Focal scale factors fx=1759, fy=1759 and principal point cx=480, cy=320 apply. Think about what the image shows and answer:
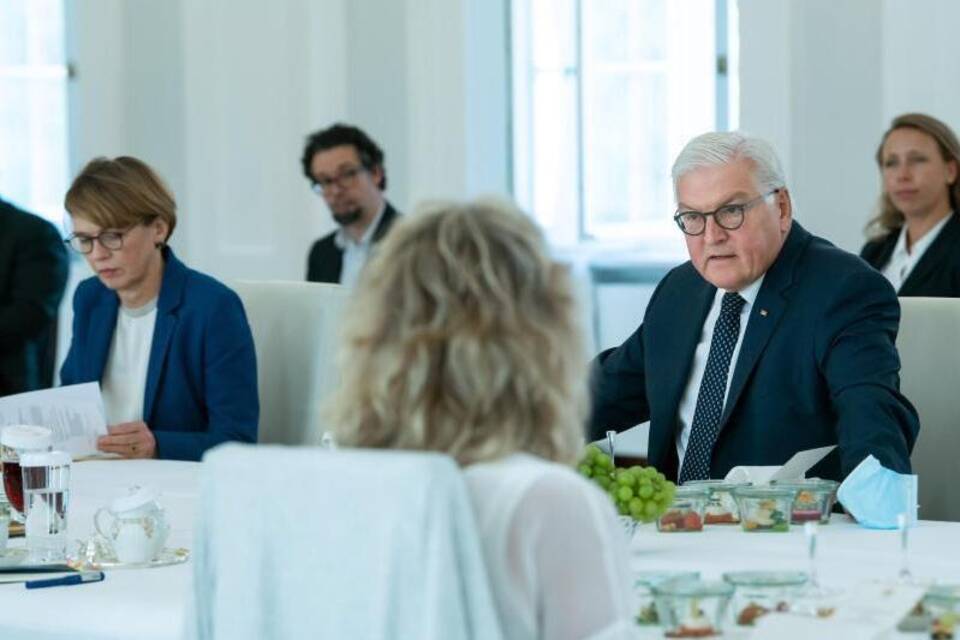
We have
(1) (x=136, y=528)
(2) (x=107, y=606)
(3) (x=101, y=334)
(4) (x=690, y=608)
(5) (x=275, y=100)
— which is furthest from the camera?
(5) (x=275, y=100)

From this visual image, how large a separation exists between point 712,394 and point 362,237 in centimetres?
317

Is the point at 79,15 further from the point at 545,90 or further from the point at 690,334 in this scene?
the point at 690,334

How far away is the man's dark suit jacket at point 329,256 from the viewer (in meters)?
6.23

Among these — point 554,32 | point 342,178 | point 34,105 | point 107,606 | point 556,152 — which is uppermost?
point 554,32

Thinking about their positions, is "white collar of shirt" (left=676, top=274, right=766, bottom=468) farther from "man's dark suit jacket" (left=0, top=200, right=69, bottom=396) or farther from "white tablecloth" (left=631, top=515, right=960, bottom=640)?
"man's dark suit jacket" (left=0, top=200, right=69, bottom=396)

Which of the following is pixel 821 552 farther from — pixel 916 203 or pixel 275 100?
pixel 275 100

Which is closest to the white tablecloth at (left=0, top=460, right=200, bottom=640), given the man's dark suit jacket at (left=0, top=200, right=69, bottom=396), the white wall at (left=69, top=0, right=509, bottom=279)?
the man's dark suit jacket at (left=0, top=200, right=69, bottom=396)

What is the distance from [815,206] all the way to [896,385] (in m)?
3.44

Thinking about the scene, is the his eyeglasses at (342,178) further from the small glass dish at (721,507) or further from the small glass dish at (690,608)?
the small glass dish at (690,608)

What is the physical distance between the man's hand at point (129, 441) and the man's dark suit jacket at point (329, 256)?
2603 millimetres

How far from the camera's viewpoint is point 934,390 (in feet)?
11.0

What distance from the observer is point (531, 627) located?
1596 mm

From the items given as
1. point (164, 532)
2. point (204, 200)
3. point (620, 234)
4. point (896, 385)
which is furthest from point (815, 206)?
point (164, 532)

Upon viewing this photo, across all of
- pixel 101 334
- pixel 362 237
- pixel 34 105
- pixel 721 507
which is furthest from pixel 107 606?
pixel 34 105
